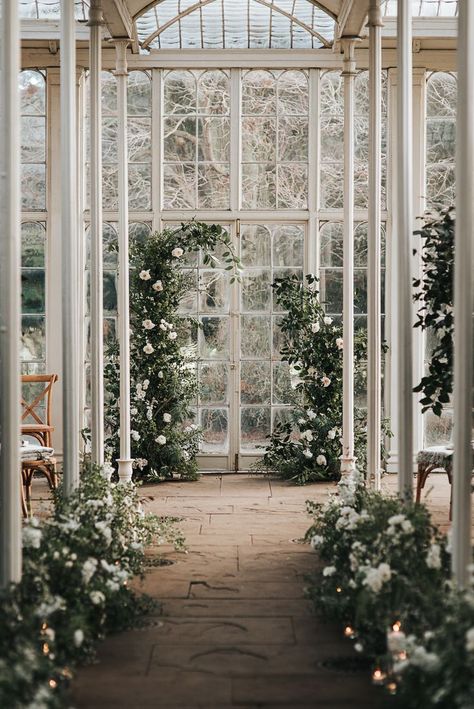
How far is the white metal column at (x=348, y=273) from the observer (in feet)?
28.2

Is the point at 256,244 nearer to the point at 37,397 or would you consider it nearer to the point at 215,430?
the point at 215,430

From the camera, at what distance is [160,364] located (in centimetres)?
996

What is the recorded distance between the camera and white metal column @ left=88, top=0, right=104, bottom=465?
696 cm

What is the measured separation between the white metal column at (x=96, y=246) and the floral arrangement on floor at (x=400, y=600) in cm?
185

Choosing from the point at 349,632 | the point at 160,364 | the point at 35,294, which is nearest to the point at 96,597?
the point at 349,632

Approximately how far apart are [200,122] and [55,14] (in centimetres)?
174

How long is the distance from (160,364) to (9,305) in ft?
19.0

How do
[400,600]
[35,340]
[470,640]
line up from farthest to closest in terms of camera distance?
[35,340]
[400,600]
[470,640]

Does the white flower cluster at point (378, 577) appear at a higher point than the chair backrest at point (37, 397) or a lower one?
lower

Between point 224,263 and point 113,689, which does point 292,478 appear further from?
point 113,689

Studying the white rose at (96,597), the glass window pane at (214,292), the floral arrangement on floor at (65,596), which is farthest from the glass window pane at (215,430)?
the white rose at (96,597)

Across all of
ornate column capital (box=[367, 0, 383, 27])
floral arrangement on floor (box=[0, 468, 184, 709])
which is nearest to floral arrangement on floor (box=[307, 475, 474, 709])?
floral arrangement on floor (box=[0, 468, 184, 709])

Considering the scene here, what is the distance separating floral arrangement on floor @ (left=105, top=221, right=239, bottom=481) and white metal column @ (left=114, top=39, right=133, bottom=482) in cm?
154

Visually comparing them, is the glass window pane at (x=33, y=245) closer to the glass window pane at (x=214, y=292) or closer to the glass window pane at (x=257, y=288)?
the glass window pane at (x=214, y=292)
